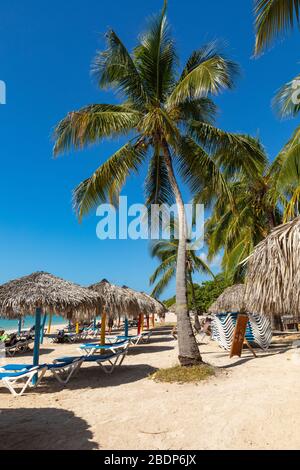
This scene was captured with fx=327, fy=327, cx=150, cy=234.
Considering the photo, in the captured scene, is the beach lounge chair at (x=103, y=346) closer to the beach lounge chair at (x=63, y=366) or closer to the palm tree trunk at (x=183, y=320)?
the beach lounge chair at (x=63, y=366)

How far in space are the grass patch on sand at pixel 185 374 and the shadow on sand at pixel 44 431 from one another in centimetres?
262

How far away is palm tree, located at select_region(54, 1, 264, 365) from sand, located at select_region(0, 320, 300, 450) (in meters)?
2.83

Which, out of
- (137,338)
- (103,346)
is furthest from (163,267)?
(103,346)

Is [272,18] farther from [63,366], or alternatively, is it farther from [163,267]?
[163,267]

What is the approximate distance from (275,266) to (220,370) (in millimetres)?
4563

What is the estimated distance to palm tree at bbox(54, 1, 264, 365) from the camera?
8.68m

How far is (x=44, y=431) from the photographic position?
4566 mm

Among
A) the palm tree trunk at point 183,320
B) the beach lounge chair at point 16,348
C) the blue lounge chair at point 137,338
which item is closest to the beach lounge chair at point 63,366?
the palm tree trunk at point 183,320

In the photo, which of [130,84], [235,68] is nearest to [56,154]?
[130,84]

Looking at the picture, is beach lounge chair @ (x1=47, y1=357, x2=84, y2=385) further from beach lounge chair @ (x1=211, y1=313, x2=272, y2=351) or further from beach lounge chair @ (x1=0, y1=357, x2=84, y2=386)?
beach lounge chair @ (x1=211, y1=313, x2=272, y2=351)

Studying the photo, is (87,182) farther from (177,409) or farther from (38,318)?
(177,409)

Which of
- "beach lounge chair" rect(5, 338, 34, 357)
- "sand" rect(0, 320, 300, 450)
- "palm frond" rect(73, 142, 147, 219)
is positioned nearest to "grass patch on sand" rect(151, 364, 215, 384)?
"sand" rect(0, 320, 300, 450)

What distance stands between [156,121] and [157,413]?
6552mm
